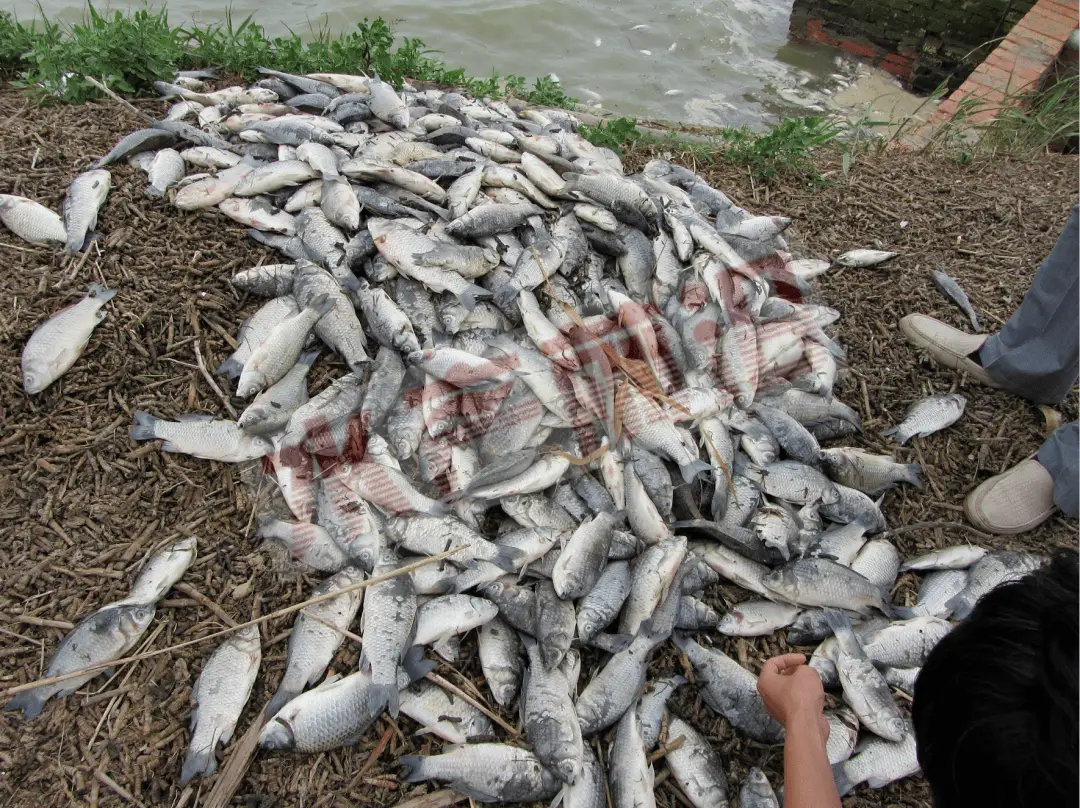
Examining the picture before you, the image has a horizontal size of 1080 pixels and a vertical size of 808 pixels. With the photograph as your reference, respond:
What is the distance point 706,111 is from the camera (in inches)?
318

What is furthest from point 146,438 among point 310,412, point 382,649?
point 382,649

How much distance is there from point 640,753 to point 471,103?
3.91m

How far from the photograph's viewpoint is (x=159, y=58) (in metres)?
4.09

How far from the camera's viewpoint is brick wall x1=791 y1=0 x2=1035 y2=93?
7715mm

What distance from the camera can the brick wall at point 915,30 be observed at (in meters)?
7.71

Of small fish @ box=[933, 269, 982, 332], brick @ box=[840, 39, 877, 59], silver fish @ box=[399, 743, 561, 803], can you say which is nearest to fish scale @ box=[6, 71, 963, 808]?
silver fish @ box=[399, 743, 561, 803]

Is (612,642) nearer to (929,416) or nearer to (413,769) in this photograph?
(413,769)

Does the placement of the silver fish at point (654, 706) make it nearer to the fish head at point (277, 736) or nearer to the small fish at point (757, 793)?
the small fish at point (757, 793)

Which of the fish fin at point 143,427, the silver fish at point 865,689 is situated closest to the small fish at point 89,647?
the fish fin at point 143,427

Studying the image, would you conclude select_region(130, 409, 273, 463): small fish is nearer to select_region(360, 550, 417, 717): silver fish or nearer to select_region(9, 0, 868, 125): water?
select_region(360, 550, 417, 717): silver fish

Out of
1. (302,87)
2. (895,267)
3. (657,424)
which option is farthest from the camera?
(302,87)

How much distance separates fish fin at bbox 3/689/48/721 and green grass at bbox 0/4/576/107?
11.3 ft

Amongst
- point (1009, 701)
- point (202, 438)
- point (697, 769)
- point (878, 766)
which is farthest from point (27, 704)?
Result: point (878, 766)

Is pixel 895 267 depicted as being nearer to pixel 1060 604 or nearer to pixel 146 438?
pixel 1060 604
